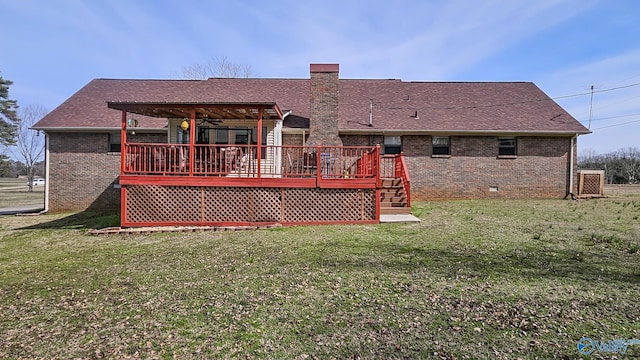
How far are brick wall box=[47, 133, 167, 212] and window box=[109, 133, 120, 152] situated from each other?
0.45ft

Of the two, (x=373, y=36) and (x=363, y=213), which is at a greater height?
(x=373, y=36)

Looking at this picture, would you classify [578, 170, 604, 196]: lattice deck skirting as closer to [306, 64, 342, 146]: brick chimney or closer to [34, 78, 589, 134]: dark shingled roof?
[34, 78, 589, 134]: dark shingled roof

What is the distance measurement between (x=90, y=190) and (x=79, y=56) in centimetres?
933

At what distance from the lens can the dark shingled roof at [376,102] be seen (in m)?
14.1

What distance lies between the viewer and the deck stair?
10172 millimetres

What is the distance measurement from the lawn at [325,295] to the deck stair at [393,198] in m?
2.66

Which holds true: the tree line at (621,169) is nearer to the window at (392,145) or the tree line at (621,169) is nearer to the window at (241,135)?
the window at (392,145)

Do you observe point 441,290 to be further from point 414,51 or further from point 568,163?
point 414,51

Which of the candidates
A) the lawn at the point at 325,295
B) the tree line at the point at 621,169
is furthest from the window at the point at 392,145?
the tree line at the point at 621,169

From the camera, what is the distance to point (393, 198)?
1065 cm

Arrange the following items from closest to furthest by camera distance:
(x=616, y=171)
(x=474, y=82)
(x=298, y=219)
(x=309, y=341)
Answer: (x=309, y=341), (x=298, y=219), (x=474, y=82), (x=616, y=171)

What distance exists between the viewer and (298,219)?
29.9 feet

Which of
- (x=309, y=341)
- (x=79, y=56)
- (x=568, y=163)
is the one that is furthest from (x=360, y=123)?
(x=79, y=56)

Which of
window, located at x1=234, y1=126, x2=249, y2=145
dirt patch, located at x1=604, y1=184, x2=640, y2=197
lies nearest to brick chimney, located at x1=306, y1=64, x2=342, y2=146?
window, located at x1=234, y1=126, x2=249, y2=145
